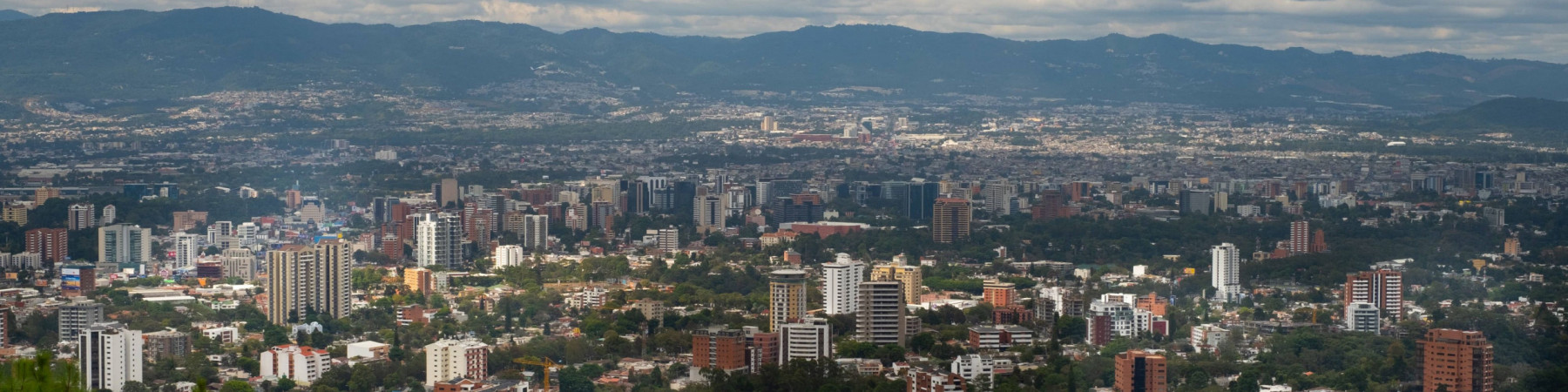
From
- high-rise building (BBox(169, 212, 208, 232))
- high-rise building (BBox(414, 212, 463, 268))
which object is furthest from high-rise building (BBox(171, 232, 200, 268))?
high-rise building (BBox(169, 212, 208, 232))

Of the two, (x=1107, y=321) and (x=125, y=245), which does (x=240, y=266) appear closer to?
(x=125, y=245)

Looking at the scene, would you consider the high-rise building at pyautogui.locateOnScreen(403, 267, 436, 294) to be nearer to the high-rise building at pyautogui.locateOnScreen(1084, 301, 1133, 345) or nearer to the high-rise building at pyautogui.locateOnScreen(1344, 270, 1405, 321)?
the high-rise building at pyautogui.locateOnScreen(1084, 301, 1133, 345)

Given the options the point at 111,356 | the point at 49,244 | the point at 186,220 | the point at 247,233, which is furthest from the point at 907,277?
the point at 186,220

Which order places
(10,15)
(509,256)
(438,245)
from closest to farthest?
(509,256), (438,245), (10,15)

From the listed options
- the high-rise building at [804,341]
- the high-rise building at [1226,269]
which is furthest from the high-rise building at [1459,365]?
the high-rise building at [1226,269]

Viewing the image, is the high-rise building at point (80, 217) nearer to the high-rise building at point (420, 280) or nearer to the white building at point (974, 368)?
the high-rise building at point (420, 280)

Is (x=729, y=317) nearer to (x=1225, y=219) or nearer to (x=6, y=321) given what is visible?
(x=6, y=321)
